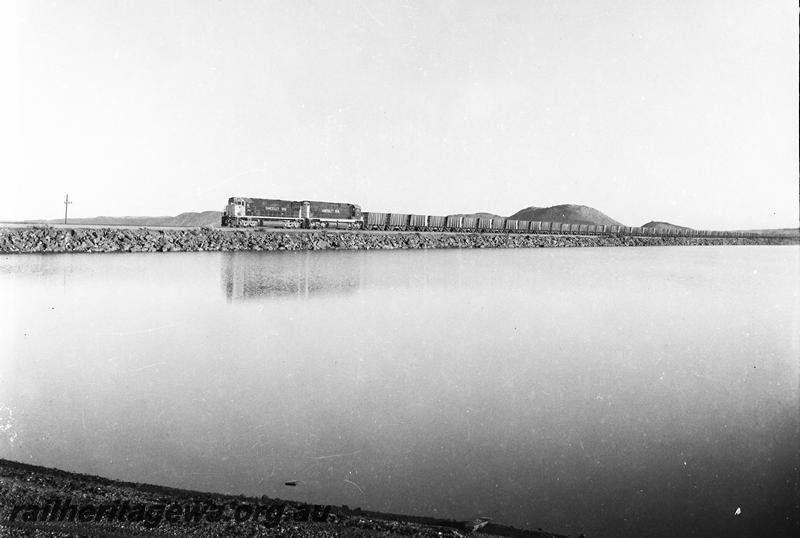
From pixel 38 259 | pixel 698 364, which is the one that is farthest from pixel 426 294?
pixel 38 259

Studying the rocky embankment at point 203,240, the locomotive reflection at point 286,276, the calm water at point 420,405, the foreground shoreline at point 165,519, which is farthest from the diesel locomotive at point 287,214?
the foreground shoreline at point 165,519

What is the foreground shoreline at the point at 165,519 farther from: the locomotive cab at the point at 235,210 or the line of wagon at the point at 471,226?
the line of wagon at the point at 471,226

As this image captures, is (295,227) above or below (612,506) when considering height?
above

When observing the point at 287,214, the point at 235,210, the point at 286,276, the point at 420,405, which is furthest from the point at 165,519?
the point at 287,214

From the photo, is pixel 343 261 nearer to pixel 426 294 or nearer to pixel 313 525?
pixel 426 294

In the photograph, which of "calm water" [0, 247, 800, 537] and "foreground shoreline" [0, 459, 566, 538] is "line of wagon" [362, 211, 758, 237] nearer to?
"calm water" [0, 247, 800, 537]
